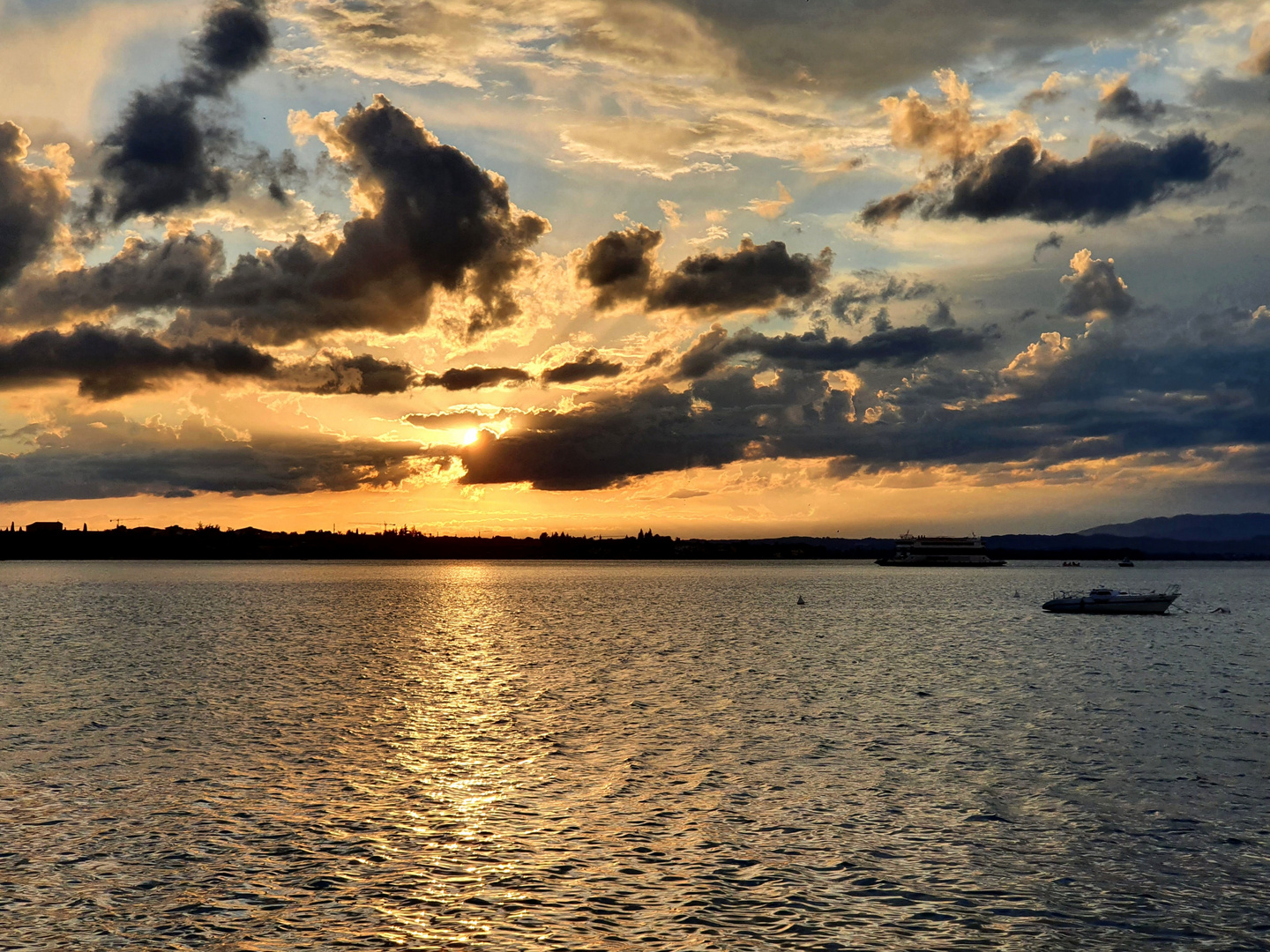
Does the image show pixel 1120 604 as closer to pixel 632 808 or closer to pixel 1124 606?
pixel 1124 606

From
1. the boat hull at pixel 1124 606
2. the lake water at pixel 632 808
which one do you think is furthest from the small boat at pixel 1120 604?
the lake water at pixel 632 808

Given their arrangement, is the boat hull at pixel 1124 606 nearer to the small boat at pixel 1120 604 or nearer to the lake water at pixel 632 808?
the small boat at pixel 1120 604

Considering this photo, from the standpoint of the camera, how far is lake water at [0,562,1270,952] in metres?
24.0

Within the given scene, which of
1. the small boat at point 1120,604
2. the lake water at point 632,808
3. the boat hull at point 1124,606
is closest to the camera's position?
the lake water at point 632,808

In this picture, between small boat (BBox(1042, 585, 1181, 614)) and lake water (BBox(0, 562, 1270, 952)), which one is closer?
lake water (BBox(0, 562, 1270, 952))

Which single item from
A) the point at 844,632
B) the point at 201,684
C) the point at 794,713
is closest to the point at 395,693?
the point at 201,684

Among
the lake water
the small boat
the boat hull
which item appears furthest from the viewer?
the small boat

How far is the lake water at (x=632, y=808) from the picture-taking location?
23953mm

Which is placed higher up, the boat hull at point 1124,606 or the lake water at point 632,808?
the lake water at point 632,808

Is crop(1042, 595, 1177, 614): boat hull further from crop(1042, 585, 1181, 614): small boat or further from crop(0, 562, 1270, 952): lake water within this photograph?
crop(0, 562, 1270, 952): lake water

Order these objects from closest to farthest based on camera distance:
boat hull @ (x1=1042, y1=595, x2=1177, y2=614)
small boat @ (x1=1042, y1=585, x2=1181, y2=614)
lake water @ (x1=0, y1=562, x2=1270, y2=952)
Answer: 1. lake water @ (x1=0, y1=562, x2=1270, y2=952)
2. boat hull @ (x1=1042, y1=595, x2=1177, y2=614)
3. small boat @ (x1=1042, y1=585, x2=1181, y2=614)

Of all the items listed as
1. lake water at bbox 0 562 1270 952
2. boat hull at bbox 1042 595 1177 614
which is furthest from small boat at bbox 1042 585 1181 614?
lake water at bbox 0 562 1270 952

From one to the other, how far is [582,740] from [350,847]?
1878cm

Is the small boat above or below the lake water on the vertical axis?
below
